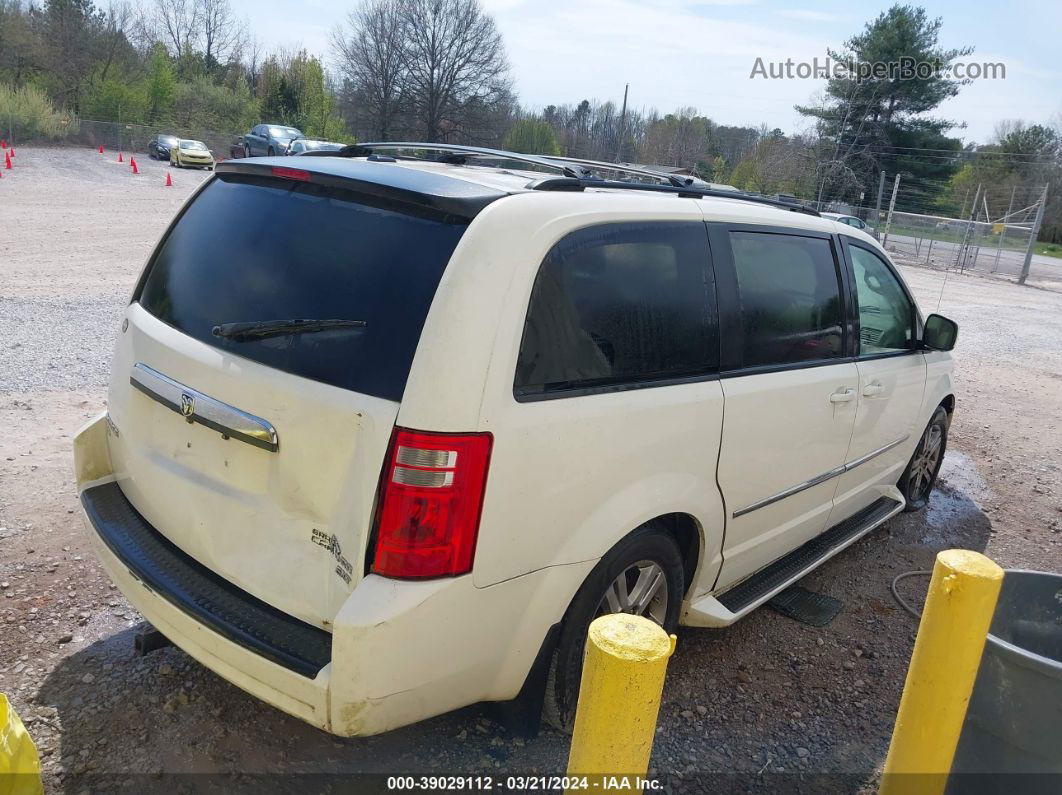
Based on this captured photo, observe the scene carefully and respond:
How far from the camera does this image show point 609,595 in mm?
2676

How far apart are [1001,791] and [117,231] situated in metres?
16.5

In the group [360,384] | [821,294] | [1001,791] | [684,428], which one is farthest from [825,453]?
[360,384]

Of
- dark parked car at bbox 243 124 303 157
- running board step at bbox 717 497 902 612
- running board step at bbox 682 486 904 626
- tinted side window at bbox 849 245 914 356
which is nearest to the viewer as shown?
running board step at bbox 682 486 904 626

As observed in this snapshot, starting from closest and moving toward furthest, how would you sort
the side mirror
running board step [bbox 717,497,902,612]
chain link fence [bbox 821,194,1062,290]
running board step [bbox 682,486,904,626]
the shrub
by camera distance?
running board step [bbox 682,486,904,626]
running board step [bbox 717,497,902,612]
the side mirror
chain link fence [bbox 821,194,1062,290]
the shrub

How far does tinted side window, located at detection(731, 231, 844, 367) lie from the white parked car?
2cm

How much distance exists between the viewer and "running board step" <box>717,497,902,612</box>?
337 centimetres

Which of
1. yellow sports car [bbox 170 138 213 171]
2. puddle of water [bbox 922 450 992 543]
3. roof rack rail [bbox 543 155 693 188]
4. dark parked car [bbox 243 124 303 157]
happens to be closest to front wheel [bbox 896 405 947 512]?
puddle of water [bbox 922 450 992 543]

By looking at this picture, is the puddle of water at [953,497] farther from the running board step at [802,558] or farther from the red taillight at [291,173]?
the red taillight at [291,173]

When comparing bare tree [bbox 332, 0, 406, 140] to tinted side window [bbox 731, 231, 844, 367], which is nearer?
tinted side window [bbox 731, 231, 844, 367]

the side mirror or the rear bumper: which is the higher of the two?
the side mirror

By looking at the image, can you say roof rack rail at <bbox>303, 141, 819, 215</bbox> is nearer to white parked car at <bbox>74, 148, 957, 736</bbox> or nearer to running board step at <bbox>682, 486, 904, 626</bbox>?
white parked car at <bbox>74, 148, 957, 736</bbox>

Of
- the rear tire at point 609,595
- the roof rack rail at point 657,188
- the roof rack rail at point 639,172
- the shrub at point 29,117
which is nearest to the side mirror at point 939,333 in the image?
the roof rack rail at point 657,188

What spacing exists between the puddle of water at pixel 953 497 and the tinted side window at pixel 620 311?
10.1 feet

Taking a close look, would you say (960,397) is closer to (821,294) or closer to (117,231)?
(821,294)
